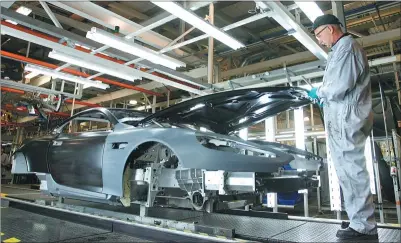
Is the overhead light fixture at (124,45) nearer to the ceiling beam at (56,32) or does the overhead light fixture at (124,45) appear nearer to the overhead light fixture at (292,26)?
the ceiling beam at (56,32)

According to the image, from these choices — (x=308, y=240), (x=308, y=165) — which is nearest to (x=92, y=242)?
(x=308, y=240)

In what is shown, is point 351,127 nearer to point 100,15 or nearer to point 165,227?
point 165,227

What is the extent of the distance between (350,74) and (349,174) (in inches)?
29.0

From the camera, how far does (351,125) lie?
6.74ft

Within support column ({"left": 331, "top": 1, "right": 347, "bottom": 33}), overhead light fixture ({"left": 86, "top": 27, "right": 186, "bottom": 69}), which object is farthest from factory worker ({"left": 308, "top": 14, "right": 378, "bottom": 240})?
overhead light fixture ({"left": 86, "top": 27, "right": 186, "bottom": 69})

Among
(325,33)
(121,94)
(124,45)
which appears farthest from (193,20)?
(121,94)

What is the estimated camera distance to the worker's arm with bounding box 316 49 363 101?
6.85 ft

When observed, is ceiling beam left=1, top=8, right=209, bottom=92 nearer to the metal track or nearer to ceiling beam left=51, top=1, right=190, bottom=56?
ceiling beam left=51, top=1, right=190, bottom=56

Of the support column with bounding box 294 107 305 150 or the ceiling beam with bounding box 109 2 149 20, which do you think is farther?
the ceiling beam with bounding box 109 2 149 20

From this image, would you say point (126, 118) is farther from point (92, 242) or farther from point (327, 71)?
point (327, 71)

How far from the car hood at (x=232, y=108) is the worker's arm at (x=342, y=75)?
0.47 m

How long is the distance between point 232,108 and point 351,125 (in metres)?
1.33

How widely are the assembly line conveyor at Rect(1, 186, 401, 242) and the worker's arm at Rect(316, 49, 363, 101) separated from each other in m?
1.13

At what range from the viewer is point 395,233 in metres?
2.39
